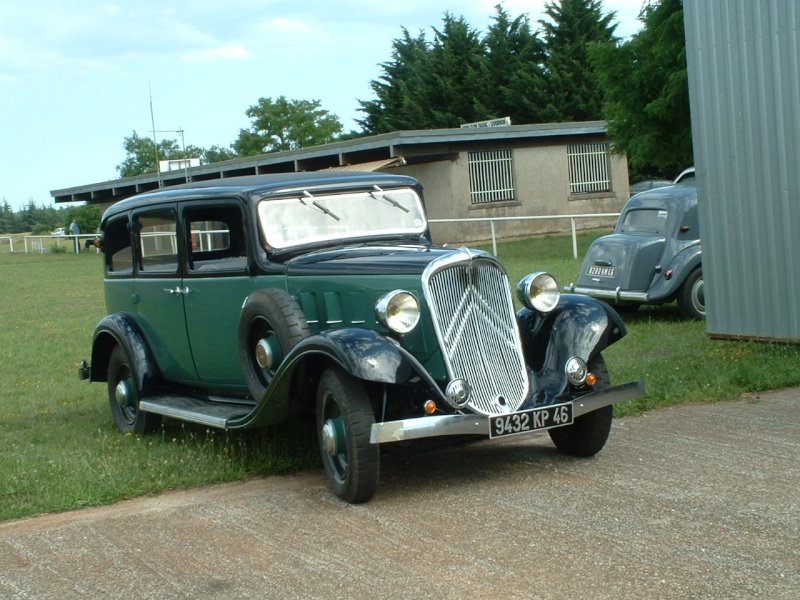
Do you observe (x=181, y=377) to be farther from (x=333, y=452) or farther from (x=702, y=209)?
(x=702, y=209)

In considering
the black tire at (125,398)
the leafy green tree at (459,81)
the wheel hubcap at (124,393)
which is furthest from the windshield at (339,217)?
the leafy green tree at (459,81)

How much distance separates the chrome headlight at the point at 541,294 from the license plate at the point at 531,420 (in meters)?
0.75

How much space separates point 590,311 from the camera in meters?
6.39

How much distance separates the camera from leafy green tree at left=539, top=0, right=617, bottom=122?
48.6 metres

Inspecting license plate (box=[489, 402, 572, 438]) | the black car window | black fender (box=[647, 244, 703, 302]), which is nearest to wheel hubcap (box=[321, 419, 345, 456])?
license plate (box=[489, 402, 572, 438])

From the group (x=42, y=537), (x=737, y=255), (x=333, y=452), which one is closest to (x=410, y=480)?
(x=333, y=452)

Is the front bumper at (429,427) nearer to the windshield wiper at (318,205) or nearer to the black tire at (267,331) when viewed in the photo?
Result: the black tire at (267,331)

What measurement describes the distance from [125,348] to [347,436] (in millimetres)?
3027

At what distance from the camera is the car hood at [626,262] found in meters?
13.1

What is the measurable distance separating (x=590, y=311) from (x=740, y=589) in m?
2.53

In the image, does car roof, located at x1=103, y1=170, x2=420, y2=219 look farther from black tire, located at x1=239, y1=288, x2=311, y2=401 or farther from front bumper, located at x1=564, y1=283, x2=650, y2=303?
front bumper, located at x1=564, y1=283, x2=650, y2=303

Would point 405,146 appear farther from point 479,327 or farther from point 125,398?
point 479,327

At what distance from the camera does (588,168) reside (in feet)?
112

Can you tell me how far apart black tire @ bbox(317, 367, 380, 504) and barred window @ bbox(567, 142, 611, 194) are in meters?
28.5
